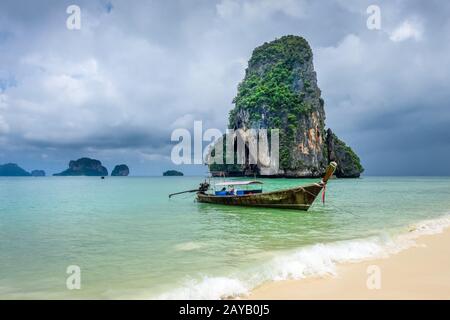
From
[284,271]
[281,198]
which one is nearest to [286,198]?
[281,198]

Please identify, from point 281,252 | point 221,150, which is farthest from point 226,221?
point 221,150

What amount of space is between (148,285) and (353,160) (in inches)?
3732

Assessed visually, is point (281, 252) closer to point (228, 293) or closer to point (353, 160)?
point (228, 293)

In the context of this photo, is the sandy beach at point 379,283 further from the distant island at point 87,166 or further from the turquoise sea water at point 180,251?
the distant island at point 87,166

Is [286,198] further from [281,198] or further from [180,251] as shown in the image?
[180,251]

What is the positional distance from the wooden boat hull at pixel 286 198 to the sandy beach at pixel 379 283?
956 cm

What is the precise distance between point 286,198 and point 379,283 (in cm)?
1228

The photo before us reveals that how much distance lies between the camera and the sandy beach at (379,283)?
4.75 metres

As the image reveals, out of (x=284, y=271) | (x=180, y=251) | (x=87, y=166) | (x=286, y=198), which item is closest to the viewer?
(x=284, y=271)

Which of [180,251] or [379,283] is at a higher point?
[379,283]

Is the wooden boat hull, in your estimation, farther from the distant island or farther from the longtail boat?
the distant island

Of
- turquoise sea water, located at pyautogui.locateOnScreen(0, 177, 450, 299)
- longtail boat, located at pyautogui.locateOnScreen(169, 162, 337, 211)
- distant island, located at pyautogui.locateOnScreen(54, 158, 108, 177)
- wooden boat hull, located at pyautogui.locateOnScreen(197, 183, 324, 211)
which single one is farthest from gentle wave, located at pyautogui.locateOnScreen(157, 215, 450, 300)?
distant island, located at pyautogui.locateOnScreen(54, 158, 108, 177)

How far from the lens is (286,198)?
17.5m

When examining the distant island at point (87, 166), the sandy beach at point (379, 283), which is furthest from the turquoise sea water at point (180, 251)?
the distant island at point (87, 166)
